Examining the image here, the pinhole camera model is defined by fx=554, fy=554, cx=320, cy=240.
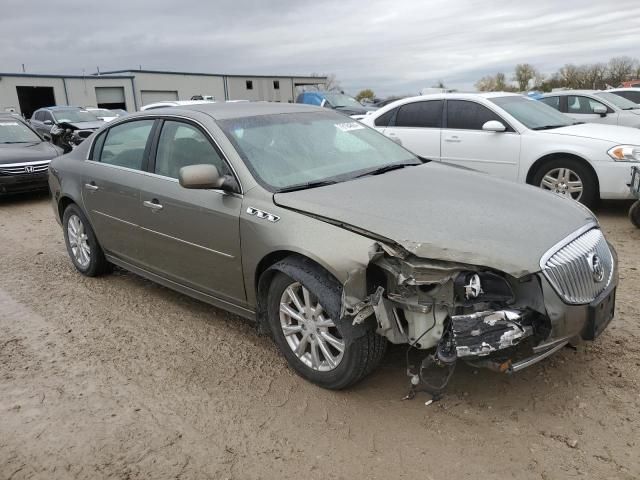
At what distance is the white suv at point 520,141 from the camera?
691cm

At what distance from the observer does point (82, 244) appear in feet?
18.1

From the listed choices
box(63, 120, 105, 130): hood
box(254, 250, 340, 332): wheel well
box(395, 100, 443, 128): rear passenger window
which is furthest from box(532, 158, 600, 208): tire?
box(63, 120, 105, 130): hood

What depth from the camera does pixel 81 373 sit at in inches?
145

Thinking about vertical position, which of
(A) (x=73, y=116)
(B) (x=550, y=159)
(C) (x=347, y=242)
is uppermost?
(C) (x=347, y=242)

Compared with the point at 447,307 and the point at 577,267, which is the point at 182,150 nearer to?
the point at 447,307

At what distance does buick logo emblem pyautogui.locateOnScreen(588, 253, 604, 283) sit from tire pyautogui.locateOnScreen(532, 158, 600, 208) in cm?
420

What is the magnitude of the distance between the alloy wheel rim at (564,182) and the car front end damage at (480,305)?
4452mm

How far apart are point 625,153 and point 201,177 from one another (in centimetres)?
560

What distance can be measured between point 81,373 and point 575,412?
3.06 m

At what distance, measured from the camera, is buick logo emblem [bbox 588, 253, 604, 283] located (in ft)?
10.0

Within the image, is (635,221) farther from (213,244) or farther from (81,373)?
(81,373)

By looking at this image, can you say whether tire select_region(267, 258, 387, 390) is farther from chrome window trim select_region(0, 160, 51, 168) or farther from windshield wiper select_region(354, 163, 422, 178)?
chrome window trim select_region(0, 160, 51, 168)

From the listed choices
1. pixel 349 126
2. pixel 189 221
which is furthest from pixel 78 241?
pixel 349 126

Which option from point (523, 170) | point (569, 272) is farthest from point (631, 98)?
point (569, 272)
